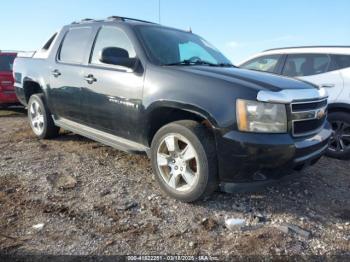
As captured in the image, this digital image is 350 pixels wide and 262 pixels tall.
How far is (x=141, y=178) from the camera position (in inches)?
172

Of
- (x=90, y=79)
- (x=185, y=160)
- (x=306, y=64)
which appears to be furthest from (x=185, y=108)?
(x=306, y=64)

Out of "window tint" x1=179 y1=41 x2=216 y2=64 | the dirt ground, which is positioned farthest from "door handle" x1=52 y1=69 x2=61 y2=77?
"window tint" x1=179 y1=41 x2=216 y2=64

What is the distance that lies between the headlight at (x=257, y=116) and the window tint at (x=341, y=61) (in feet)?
10.1

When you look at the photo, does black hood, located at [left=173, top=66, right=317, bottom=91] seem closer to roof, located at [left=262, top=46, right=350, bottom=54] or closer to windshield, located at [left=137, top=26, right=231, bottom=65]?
windshield, located at [left=137, top=26, right=231, bottom=65]

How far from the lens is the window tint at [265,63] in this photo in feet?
21.4

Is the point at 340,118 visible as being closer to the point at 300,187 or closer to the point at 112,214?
the point at 300,187

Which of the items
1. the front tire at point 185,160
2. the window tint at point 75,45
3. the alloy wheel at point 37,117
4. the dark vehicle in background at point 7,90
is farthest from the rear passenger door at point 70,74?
the dark vehicle in background at point 7,90

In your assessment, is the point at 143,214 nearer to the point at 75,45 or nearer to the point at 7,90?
the point at 75,45

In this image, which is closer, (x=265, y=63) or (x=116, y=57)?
(x=116, y=57)

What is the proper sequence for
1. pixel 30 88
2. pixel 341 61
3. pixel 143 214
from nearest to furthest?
1. pixel 143 214
2. pixel 341 61
3. pixel 30 88

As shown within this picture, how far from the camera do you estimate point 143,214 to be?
Result: 3.50m

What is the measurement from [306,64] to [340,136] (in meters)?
1.31

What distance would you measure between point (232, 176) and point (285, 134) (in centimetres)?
61

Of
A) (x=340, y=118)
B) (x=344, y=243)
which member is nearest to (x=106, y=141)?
(x=344, y=243)
